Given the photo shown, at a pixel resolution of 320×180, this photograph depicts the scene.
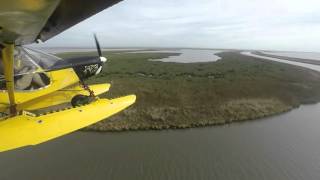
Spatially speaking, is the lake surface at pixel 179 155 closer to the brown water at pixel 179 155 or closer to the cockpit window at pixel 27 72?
the brown water at pixel 179 155

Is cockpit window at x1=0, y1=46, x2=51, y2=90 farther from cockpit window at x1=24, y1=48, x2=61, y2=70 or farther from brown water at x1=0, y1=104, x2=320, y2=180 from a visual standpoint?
brown water at x1=0, y1=104, x2=320, y2=180

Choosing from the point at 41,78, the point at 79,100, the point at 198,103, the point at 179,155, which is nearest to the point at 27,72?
the point at 41,78

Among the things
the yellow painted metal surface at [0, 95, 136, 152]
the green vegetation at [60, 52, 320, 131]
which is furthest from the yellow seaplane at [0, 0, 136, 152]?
the green vegetation at [60, 52, 320, 131]

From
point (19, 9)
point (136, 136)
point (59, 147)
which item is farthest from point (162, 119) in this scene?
point (19, 9)

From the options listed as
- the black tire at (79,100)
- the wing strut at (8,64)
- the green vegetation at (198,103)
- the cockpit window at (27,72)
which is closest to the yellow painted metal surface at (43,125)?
the wing strut at (8,64)

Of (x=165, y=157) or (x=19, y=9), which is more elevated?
(x=19, y=9)

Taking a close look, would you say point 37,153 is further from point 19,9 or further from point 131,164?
point 19,9
